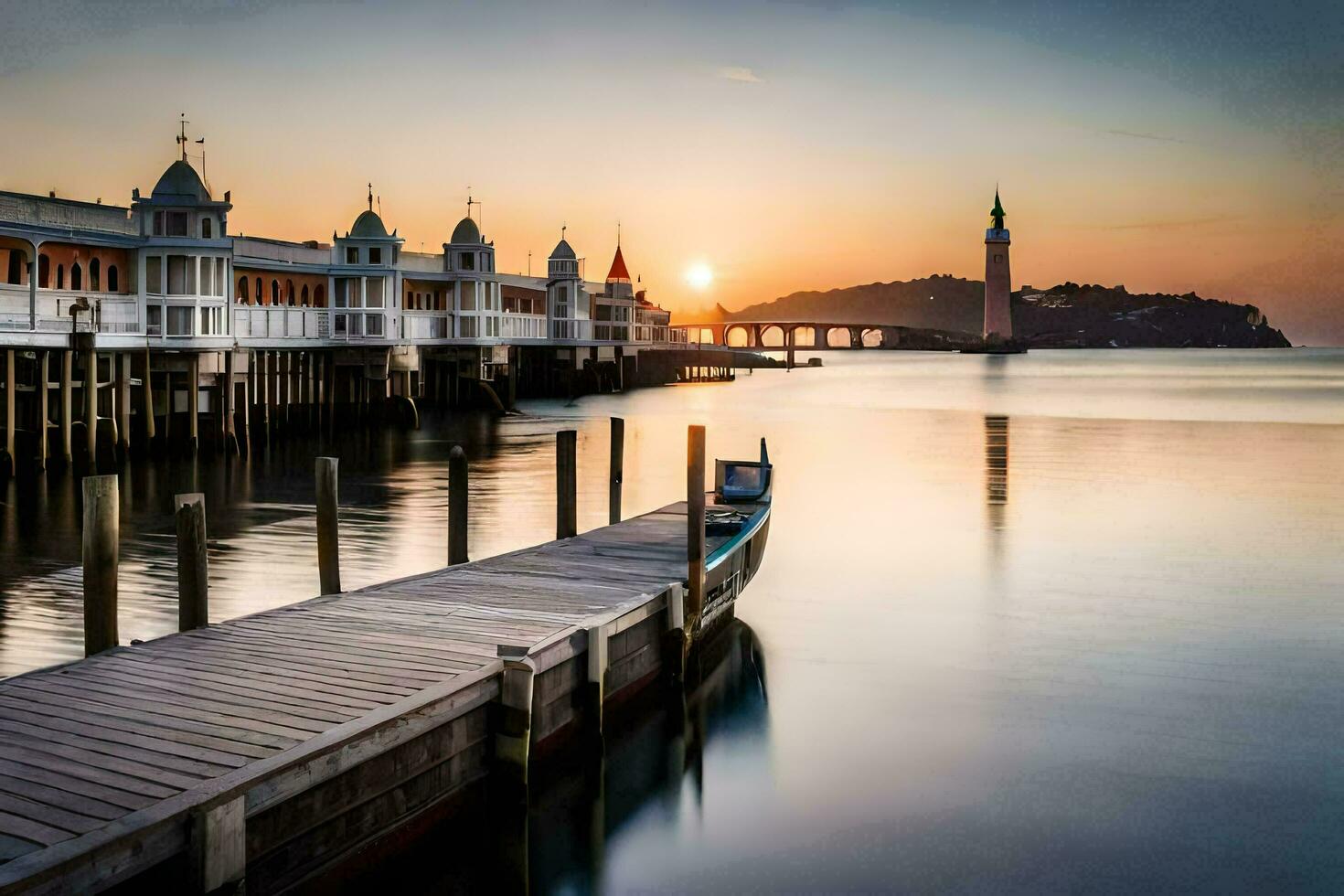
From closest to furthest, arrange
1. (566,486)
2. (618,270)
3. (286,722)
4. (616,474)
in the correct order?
(286,722), (566,486), (616,474), (618,270)

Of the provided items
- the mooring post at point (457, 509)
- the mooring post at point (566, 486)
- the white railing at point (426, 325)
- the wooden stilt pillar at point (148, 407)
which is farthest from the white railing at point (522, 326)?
the mooring post at point (457, 509)

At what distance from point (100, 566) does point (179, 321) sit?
3378 cm

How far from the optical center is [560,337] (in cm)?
9294

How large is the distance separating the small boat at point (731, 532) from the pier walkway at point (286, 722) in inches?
94.8

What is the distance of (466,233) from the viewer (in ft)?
232

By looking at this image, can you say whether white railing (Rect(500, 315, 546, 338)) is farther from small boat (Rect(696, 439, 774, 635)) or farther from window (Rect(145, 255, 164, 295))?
small boat (Rect(696, 439, 774, 635))

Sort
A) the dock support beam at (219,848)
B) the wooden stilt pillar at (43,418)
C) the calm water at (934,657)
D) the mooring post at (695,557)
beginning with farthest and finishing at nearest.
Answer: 1. the wooden stilt pillar at (43,418)
2. the mooring post at (695,557)
3. the calm water at (934,657)
4. the dock support beam at (219,848)

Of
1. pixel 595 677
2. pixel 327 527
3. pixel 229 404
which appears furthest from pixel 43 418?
pixel 595 677

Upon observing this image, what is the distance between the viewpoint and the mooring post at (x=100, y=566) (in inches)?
432

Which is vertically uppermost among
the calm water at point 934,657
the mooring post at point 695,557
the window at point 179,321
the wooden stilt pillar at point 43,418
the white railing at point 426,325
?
the white railing at point 426,325

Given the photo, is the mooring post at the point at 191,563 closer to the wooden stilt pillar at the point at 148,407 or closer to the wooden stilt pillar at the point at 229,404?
the wooden stilt pillar at the point at 148,407

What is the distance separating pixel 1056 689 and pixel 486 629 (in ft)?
26.2

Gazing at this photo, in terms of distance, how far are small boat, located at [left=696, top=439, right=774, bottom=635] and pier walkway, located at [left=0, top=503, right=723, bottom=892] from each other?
2.41 m

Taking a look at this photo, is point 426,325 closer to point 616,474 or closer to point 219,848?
point 616,474
